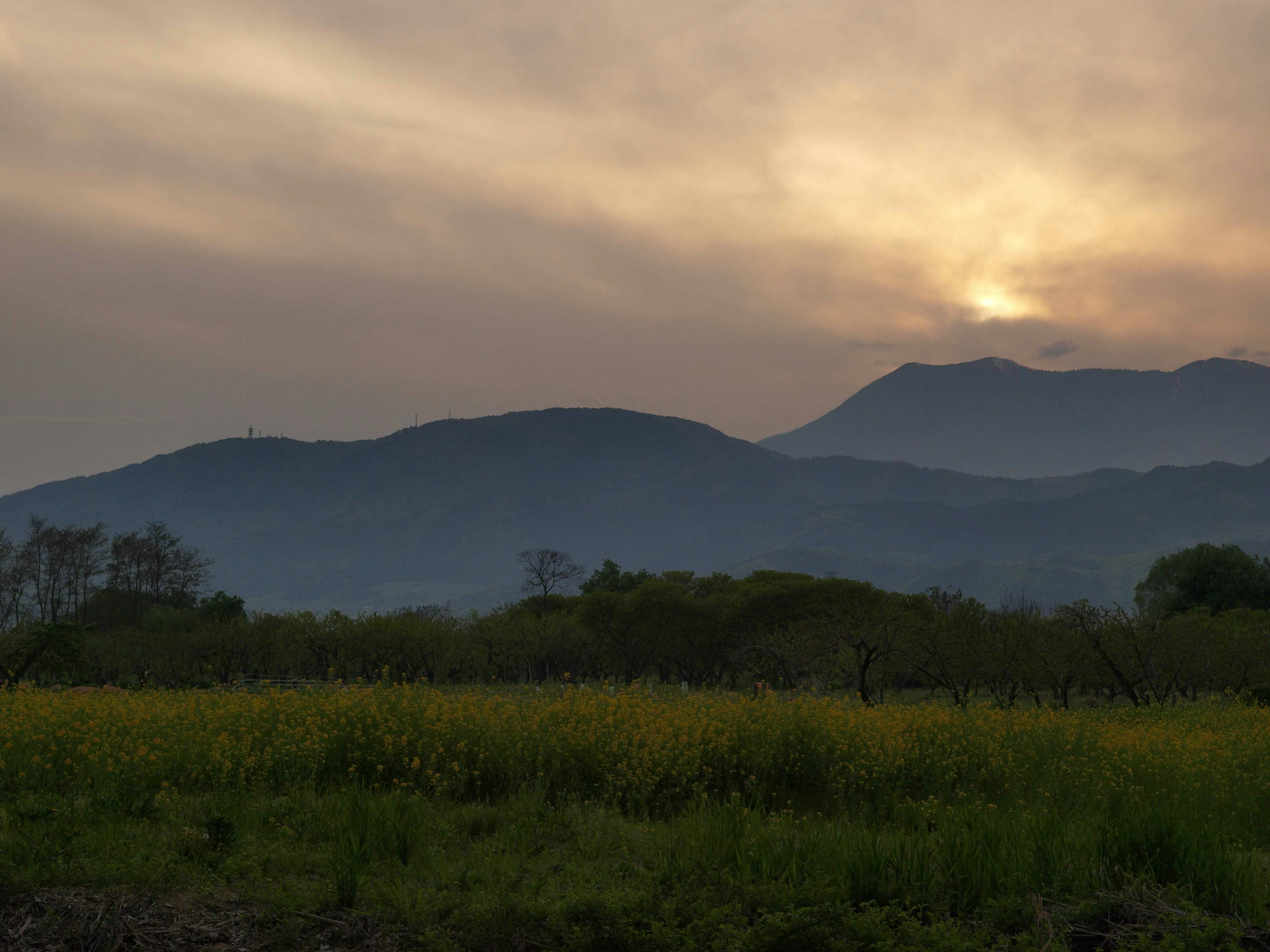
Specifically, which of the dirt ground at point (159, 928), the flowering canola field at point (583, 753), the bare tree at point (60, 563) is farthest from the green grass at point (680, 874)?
the bare tree at point (60, 563)

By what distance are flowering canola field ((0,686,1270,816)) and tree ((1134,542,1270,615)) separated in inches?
3033

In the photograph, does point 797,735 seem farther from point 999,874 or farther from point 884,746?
point 999,874

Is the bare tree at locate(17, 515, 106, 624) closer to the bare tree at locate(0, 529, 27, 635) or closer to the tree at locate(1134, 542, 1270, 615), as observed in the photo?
the bare tree at locate(0, 529, 27, 635)

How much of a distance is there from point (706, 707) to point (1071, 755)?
7.23 metres

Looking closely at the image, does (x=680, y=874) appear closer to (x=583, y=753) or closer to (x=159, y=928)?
(x=159, y=928)

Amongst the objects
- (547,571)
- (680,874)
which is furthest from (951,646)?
(547,571)

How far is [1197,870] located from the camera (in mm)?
9602

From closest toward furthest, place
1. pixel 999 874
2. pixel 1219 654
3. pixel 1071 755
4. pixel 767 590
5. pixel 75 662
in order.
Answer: pixel 999 874, pixel 1071 755, pixel 75 662, pixel 1219 654, pixel 767 590

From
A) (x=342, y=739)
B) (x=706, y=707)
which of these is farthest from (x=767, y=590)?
(x=342, y=739)

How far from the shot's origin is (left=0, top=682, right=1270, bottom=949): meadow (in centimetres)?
880

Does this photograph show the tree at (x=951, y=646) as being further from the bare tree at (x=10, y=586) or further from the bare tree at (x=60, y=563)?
the bare tree at (x=60, y=563)

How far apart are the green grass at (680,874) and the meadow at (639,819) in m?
0.03

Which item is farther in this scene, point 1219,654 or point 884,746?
point 1219,654

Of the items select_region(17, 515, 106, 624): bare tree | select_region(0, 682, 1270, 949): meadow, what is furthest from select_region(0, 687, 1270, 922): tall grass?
select_region(17, 515, 106, 624): bare tree
